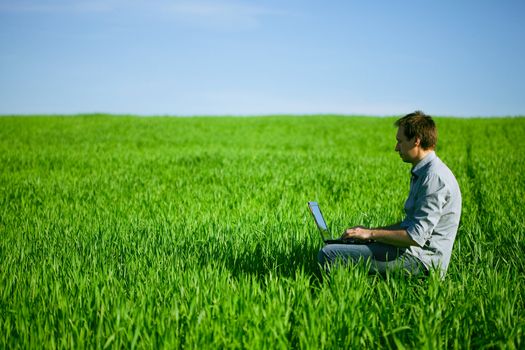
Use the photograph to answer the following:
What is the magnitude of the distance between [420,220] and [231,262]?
88.4 inches

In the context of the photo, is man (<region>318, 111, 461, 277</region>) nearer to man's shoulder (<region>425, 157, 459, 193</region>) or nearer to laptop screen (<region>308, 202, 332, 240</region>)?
man's shoulder (<region>425, 157, 459, 193</region>)

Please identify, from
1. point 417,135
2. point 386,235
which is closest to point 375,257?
point 386,235

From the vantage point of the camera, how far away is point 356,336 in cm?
285

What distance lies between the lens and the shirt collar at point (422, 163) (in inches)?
136

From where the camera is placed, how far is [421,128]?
3457 mm

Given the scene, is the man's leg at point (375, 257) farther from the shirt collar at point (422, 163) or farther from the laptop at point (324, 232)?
the shirt collar at point (422, 163)

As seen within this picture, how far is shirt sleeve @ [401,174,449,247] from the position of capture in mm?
3314

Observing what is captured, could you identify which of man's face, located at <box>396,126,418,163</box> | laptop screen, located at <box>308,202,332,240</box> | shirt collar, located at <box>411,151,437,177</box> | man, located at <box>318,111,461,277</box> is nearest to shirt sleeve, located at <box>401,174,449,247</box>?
man, located at <box>318,111,461,277</box>

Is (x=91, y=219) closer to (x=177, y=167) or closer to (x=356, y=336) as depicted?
(x=356, y=336)

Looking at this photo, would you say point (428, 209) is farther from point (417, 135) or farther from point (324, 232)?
point (324, 232)

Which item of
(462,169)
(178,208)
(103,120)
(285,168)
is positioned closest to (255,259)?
(178,208)

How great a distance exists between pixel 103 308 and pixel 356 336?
1756 millimetres

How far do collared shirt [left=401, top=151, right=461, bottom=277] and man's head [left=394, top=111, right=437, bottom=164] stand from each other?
2.8 inches

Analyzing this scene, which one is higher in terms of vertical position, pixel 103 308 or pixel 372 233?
pixel 372 233
